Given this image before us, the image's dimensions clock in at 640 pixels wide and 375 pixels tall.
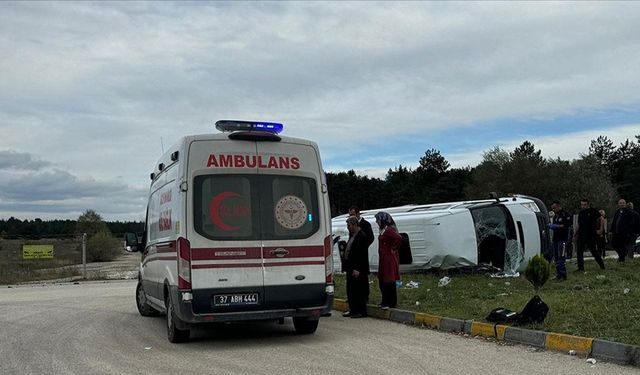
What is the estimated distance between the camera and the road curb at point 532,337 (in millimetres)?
7183

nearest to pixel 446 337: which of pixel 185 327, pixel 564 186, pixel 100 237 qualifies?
pixel 185 327

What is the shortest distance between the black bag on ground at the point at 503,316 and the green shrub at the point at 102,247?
39.7 m

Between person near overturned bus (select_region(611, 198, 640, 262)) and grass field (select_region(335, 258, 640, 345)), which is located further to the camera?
person near overturned bus (select_region(611, 198, 640, 262))

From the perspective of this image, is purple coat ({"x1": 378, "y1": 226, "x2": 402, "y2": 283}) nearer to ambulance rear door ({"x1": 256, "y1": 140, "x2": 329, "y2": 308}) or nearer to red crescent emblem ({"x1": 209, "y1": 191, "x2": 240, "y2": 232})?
ambulance rear door ({"x1": 256, "y1": 140, "x2": 329, "y2": 308})

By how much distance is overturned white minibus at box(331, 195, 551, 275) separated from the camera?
16.8 m

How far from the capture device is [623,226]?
17.6 meters

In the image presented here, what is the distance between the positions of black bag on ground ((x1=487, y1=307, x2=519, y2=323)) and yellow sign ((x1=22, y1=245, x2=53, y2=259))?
24.1m

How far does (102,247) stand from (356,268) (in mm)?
37766

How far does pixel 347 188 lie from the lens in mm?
95938

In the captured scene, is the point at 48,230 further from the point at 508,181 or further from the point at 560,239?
the point at 508,181

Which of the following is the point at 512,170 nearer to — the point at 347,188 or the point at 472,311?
the point at 347,188

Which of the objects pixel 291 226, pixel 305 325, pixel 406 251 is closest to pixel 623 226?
pixel 406 251

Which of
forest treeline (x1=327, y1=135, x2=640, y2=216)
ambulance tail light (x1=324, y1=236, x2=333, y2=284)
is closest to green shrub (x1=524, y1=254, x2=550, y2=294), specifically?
ambulance tail light (x1=324, y1=236, x2=333, y2=284)

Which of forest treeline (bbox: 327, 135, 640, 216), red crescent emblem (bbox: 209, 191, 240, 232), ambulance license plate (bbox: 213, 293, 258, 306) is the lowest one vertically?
ambulance license plate (bbox: 213, 293, 258, 306)
